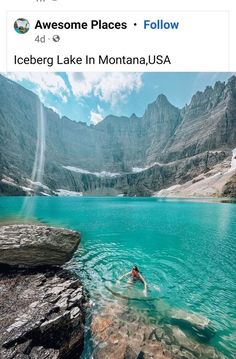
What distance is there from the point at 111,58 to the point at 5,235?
15.5 meters

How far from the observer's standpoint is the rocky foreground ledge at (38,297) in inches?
269

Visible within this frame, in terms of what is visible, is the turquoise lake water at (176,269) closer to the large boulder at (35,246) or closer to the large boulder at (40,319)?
the large boulder at (35,246)

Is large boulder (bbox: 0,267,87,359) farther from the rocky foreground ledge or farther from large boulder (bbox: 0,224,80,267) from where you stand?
large boulder (bbox: 0,224,80,267)

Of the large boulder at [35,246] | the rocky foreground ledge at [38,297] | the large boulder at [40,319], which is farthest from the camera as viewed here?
the large boulder at [35,246]

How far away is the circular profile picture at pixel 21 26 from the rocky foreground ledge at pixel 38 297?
14.8 m

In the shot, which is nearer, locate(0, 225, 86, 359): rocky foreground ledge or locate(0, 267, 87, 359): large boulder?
locate(0, 267, 87, 359): large boulder

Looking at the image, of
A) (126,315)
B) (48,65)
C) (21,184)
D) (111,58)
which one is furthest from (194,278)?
(21,184)

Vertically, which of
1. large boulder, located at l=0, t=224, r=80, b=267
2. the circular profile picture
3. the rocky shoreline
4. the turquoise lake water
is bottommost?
the turquoise lake water

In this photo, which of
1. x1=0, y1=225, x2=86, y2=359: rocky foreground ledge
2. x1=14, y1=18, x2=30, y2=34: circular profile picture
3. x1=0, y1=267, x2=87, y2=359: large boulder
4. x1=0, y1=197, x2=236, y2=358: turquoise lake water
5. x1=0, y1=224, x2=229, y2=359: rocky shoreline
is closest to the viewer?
x1=0, y1=267, x2=87, y2=359: large boulder

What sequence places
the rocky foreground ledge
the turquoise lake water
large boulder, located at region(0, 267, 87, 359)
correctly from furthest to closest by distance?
1. the turquoise lake water
2. the rocky foreground ledge
3. large boulder, located at region(0, 267, 87, 359)

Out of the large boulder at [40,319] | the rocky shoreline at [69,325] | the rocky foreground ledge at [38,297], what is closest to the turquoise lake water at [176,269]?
the rocky shoreline at [69,325]

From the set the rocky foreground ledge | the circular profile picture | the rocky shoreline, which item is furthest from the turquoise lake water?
the circular profile picture

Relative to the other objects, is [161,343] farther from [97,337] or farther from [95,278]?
[95,278]

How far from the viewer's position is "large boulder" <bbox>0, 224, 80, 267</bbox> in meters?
13.4
